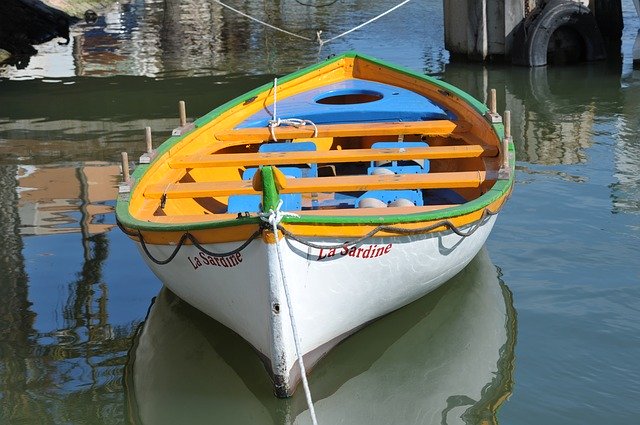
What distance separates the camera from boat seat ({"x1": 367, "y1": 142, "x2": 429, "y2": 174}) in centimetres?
847

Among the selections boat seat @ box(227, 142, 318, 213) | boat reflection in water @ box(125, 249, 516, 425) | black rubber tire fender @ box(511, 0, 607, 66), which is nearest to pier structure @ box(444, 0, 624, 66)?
black rubber tire fender @ box(511, 0, 607, 66)

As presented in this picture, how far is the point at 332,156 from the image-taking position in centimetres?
824

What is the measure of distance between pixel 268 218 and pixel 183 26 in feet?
66.7

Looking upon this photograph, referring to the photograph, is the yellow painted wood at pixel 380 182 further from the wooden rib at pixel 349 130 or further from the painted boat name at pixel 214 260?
the wooden rib at pixel 349 130

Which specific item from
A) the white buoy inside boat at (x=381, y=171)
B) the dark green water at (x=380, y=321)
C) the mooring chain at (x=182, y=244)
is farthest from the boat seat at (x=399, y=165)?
the mooring chain at (x=182, y=244)

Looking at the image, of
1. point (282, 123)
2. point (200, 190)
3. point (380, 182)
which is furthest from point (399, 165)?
point (200, 190)

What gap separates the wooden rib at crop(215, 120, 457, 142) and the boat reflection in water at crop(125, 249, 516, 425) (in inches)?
65.1

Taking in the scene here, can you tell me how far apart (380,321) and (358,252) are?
141cm

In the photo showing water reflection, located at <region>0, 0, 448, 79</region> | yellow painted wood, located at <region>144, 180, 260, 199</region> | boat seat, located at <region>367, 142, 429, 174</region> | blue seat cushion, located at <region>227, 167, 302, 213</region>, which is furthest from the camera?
water reflection, located at <region>0, 0, 448, 79</region>

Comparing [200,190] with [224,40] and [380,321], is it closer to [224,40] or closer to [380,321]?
[380,321]

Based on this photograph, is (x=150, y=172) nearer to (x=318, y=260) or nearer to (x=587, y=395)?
(x=318, y=260)

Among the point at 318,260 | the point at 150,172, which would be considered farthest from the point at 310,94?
the point at 318,260

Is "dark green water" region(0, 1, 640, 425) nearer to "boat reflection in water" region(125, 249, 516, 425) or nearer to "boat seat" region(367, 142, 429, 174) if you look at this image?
"boat reflection in water" region(125, 249, 516, 425)

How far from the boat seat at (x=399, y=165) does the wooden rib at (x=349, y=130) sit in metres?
0.13
